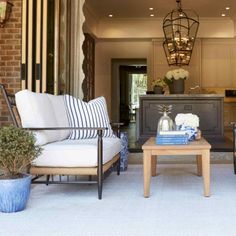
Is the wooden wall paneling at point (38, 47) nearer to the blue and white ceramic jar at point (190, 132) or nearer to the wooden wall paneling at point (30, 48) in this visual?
the wooden wall paneling at point (30, 48)

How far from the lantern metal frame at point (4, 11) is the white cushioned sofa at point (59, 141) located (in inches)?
58.4

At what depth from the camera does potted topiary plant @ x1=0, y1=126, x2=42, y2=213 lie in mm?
2803

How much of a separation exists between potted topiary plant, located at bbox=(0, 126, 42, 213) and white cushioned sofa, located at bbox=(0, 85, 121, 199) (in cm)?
40

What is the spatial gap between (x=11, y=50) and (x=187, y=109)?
3279 mm

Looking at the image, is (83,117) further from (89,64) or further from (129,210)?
(89,64)

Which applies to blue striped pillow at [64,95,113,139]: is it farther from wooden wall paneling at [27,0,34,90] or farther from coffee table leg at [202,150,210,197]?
coffee table leg at [202,150,210,197]

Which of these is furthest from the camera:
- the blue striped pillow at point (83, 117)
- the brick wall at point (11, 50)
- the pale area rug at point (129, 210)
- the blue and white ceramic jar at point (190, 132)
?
the brick wall at point (11, 50)

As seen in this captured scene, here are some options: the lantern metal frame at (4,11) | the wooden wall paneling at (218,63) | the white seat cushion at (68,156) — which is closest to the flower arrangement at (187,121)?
the white seat cushion at (68,156)

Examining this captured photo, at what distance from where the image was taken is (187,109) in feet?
22.5

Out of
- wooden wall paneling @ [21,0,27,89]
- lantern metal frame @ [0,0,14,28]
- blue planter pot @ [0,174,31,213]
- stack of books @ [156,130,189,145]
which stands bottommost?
blue planter pot @ [0,174,31,213]

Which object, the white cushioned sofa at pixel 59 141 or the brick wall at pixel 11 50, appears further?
the brick wall at pixel 11 50

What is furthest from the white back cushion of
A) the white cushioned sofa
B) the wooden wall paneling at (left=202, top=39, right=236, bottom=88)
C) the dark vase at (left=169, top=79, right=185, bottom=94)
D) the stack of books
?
the wooden wall paneling at (left=202, top=39, right=236, bottom=88)

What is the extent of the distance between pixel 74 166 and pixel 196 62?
8452 mm

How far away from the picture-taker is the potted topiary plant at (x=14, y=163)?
280cm
